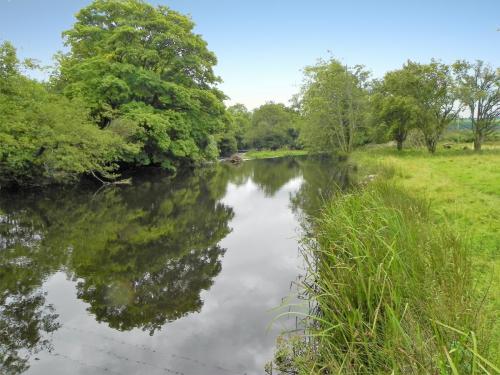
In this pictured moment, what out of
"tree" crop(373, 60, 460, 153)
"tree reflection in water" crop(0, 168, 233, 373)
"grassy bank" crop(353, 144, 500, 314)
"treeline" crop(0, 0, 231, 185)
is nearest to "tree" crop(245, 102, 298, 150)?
"tree" crop(373, 60, 460, 153)

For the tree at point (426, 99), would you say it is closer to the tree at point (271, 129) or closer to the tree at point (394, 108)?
the tree at point (394, 108)

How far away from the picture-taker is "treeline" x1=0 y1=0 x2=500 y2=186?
1814 centimetres

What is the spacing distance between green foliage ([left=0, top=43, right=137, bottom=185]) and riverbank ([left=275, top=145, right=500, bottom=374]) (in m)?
15.1

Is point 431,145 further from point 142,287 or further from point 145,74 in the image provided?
point 142,287

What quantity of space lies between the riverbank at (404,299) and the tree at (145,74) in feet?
67.6

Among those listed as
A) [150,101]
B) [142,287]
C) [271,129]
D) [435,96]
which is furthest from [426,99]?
[271,129]

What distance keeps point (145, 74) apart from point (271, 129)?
183ft

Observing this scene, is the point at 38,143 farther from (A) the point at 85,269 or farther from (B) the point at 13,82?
(A) the point at 85,269

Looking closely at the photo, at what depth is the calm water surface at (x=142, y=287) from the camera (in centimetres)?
530

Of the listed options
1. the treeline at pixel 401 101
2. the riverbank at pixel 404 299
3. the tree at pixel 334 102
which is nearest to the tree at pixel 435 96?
the treeline at pixel 401 101

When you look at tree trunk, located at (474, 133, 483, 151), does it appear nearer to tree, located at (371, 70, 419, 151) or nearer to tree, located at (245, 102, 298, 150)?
tree, located at (371, 70, 419, 151)

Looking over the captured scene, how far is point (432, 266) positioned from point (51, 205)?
16044 millimetres

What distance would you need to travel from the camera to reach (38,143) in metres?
17.6

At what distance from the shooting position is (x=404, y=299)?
417cm
